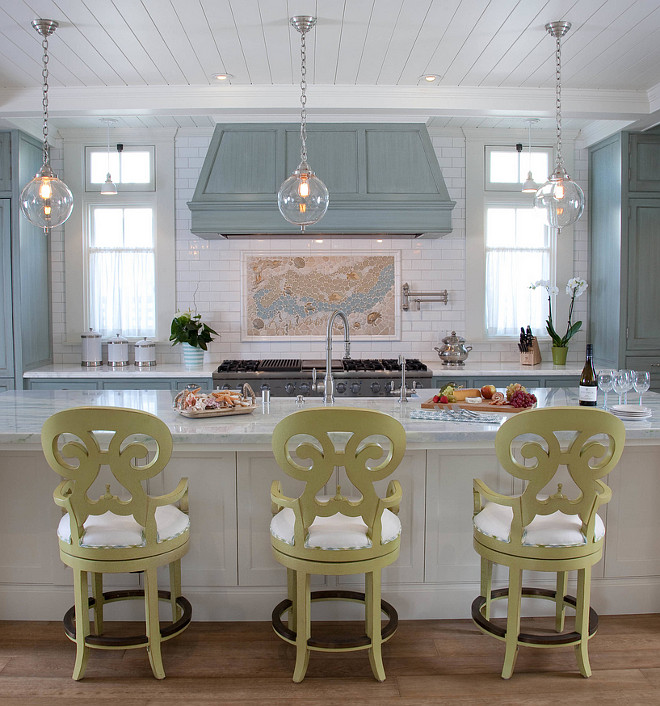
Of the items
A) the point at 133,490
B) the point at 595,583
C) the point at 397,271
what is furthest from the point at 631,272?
the point at 133,490

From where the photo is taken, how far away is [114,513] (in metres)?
2.50

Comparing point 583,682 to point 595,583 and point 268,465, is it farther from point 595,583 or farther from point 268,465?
point 268,465

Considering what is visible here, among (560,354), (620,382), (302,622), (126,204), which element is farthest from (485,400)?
(126,204)

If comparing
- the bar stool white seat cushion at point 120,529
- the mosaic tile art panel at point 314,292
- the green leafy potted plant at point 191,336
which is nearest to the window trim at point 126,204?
the green leafy potted plant at point 191,336

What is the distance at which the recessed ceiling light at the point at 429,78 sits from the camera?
171 inches

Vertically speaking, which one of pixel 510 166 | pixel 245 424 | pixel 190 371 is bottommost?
pixel 245 424

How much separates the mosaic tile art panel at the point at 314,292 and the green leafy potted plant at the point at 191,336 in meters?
0.44

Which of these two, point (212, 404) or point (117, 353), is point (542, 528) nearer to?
point (212, 404)

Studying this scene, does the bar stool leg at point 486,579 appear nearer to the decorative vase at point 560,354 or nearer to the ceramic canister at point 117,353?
the decorative vase at point 560,354

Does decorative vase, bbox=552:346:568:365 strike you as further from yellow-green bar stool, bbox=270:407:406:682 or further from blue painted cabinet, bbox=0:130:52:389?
blue painted cabinet, bbox=0:130:52:389

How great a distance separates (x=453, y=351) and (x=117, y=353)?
270cm

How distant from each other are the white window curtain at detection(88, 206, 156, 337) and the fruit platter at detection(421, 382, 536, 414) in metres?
3.21

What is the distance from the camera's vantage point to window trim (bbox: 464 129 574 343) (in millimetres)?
5762

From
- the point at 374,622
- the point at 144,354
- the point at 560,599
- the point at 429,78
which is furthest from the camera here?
the point at 144,354
